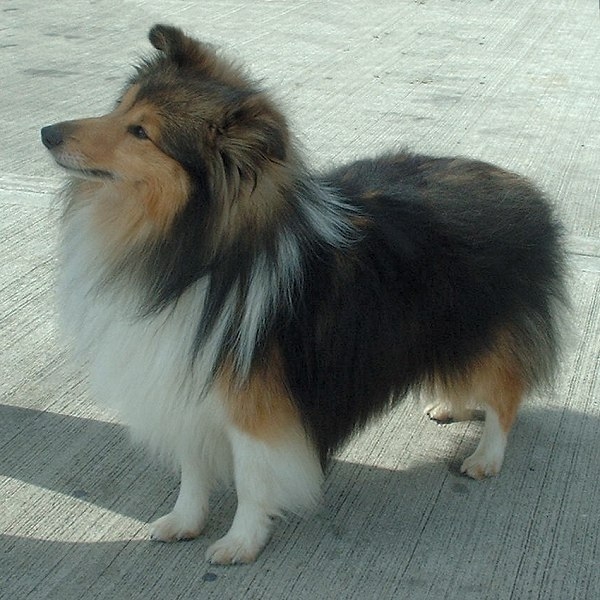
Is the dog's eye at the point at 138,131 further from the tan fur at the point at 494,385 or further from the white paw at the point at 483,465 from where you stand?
the white paw at the point at 483,465

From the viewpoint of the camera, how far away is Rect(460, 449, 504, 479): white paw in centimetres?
389

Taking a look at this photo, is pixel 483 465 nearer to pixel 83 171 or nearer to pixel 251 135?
pixel 251 135

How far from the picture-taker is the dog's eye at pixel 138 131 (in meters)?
3.04

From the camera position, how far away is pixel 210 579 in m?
3.29

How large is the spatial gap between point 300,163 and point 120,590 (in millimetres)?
1444

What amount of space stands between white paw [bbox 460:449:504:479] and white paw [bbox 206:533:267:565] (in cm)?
92

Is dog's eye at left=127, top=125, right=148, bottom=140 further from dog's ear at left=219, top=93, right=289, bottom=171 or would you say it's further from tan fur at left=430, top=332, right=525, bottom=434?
tan fur at left=430, top=332, right=525, bottom=434

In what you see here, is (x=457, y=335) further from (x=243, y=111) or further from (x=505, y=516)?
(x=243, y=111)

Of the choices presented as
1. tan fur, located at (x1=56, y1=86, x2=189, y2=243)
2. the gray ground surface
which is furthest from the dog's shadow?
tan fur, located at (x1=56, y1=86, x2=189, y2=243)

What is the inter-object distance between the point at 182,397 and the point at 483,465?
4.28 ft

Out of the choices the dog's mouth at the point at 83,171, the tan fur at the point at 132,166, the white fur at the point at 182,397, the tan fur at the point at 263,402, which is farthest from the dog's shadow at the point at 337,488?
the dog's mouth at the point at 83,171

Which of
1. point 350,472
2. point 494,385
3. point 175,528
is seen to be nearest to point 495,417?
point 494,385

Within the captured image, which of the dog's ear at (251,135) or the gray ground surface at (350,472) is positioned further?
the gray ground surface at (350,472)

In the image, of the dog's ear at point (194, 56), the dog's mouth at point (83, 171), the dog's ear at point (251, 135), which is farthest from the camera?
the dog's ear at point (194, 56)
